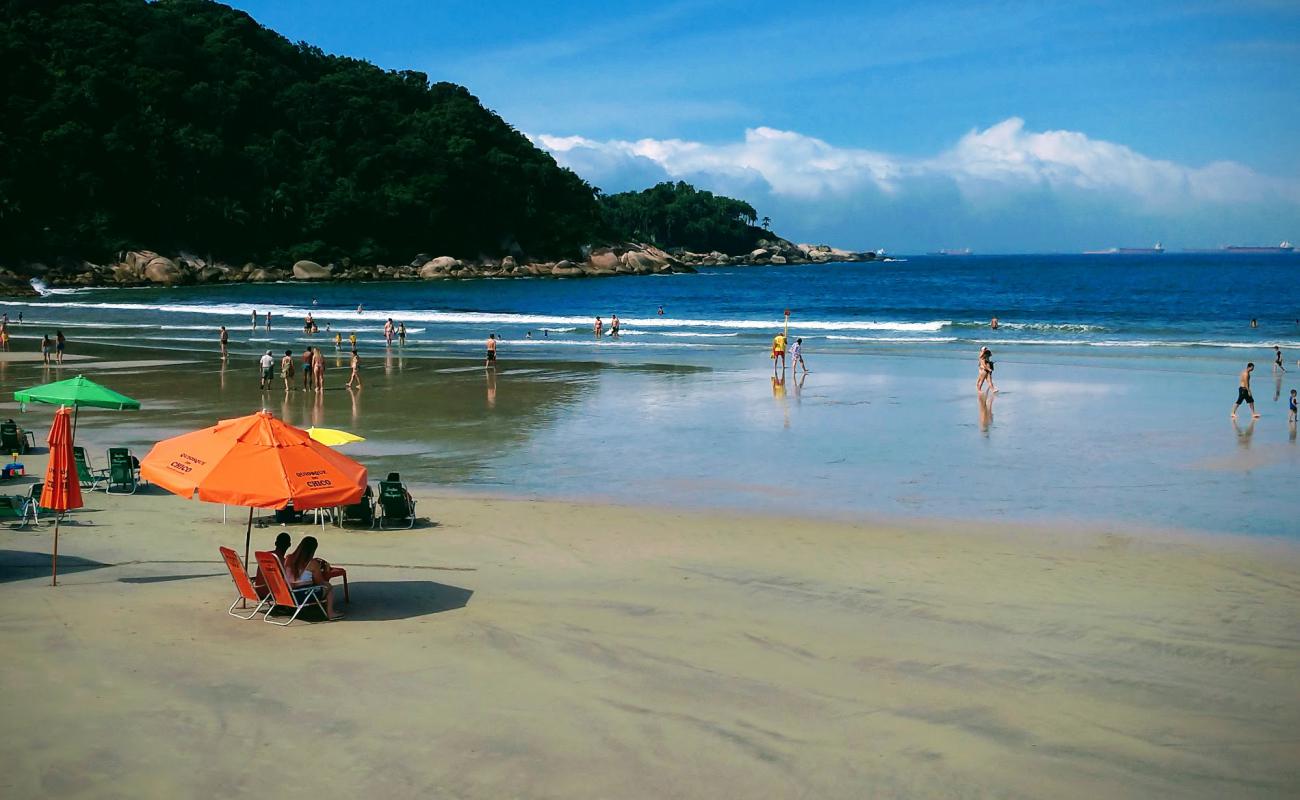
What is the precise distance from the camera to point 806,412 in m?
24.9

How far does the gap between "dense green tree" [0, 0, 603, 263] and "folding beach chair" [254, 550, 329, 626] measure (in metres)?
111

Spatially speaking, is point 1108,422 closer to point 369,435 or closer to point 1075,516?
point 1075,516

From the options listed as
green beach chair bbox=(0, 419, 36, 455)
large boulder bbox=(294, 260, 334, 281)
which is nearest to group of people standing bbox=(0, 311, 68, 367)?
green beach chair bbox=(0, 419, 36, 455)

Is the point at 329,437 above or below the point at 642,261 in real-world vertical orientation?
below

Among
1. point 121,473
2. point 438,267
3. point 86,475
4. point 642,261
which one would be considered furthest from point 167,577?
point 642,261

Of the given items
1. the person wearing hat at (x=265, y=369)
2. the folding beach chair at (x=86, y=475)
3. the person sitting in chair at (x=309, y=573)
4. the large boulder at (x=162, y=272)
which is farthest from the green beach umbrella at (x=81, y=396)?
the large boulder at (x=162, y=272)

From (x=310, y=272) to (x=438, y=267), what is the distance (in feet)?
50.2

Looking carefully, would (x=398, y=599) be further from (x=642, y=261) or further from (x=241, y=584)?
(x=642, y=261)

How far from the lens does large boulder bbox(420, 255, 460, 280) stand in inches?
5022

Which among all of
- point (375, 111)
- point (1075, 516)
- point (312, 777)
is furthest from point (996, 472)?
point (375, 111)

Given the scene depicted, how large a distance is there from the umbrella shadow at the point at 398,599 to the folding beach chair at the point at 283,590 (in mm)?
378

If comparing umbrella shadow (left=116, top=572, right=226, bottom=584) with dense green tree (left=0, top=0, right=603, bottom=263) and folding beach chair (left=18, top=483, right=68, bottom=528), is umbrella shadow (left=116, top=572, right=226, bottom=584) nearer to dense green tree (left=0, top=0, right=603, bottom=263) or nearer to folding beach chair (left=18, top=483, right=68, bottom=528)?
folding beach chair (left=18, top=483, right=68, bottom=528)

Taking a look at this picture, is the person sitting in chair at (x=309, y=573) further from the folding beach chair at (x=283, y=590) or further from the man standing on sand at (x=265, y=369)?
the man standing on sand at (x=265, y=369)

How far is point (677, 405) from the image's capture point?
85.5ft
